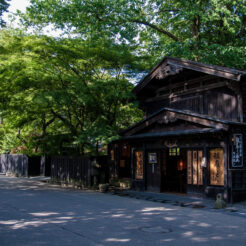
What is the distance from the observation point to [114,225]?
29.9 feet

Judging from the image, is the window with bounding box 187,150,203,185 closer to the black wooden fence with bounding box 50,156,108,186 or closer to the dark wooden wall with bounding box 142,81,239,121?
the dark wooden wall with bounding box 142,81,239,121

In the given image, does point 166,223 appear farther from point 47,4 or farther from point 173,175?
point 47,4

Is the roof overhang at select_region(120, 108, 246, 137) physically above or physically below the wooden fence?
above

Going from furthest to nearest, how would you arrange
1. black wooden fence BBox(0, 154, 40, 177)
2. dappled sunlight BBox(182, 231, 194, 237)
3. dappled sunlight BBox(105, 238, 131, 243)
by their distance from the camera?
black wooden fence BBox(0, 154, 40, 177) → dappled sunlight BBox(182, 231, 194, 237) → dappled sunlight BBox(105, 238, 131, 243)

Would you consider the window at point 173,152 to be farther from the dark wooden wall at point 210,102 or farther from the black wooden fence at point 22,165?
the black wooden fence at point 22,165

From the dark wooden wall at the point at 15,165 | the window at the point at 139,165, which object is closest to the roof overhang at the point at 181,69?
the window at the point at 139,165

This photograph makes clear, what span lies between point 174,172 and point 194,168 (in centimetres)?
430

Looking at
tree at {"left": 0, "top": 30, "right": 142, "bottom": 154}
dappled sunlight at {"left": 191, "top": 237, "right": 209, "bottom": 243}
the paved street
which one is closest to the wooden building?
tree at {"left": 0, "top": 30, "right": 142, "bottom": 154}

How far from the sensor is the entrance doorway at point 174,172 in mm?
18969

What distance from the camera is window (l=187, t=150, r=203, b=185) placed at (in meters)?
15.9

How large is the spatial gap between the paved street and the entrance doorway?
5964 mm

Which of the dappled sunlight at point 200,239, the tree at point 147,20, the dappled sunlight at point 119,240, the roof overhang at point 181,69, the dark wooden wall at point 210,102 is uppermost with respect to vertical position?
the tree at point 147,20

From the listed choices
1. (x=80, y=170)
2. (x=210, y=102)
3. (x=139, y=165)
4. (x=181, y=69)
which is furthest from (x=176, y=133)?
(x=80, y=170)

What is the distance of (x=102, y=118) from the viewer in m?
20.8
